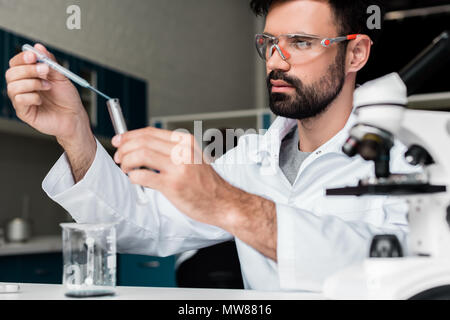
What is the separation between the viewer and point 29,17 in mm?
3082

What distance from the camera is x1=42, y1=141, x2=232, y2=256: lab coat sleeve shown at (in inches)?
45.1

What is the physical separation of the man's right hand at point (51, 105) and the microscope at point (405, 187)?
611mm

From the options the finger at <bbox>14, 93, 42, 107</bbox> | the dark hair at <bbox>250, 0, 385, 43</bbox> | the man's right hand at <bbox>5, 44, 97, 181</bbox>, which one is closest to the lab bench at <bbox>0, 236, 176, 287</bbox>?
the man's right hand at <bbox>5, 44, 97, 181</bbox>

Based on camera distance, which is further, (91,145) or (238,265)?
(238,265)

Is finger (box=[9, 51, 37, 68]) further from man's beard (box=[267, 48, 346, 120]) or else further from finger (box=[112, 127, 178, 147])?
man's beard (box=[267, 48, 346, 120])

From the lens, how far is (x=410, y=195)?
78cm

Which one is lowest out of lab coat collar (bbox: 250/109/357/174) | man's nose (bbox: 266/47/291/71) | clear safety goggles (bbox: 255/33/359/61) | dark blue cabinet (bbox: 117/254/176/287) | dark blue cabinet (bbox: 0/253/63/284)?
dark blue cabinet (bbox: 117/254/176/287)

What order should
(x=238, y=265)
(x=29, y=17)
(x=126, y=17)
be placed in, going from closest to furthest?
(x=238, y=265)
(x=29, y=17)
(x=126, y=17)

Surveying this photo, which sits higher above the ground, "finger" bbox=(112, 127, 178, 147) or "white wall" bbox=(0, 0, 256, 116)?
"white wall" bbox=(0, 0, 256, 116)

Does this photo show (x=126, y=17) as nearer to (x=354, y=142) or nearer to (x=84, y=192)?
(x=84, y=192)

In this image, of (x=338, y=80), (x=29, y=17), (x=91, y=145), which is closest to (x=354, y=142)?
(x=91, y=145)

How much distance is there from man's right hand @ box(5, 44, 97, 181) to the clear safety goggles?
0.50 metres
